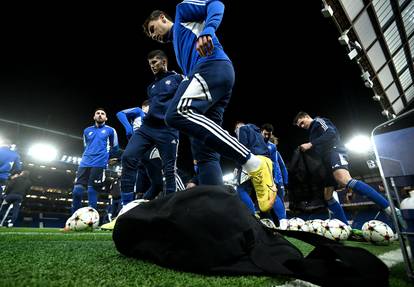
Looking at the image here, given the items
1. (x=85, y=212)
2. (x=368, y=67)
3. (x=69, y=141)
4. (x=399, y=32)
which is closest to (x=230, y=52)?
(x=368, y=67)

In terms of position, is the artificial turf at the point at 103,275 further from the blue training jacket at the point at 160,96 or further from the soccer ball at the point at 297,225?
the blue training jacket at the point at 160,96

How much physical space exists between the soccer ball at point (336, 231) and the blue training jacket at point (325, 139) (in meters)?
1.34

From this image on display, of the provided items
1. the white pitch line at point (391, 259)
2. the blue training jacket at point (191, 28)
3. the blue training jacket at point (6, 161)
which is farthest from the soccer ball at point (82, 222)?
the blue training jacket at point (6, 161)

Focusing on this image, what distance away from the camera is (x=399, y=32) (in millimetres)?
8617

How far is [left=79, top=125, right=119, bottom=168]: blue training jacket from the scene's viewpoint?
490 cm

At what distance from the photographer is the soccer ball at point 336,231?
8.50 ft

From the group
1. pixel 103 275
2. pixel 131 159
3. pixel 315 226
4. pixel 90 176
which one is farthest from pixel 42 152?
pixel 103 275

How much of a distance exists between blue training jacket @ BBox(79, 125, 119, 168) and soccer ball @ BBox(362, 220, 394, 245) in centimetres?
455

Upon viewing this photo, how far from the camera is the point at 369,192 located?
10.1ft

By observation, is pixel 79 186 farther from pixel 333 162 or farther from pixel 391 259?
pixel 391 259

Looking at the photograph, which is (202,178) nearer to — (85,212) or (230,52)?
(85,212)

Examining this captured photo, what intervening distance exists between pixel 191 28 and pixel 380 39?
9.64 metres

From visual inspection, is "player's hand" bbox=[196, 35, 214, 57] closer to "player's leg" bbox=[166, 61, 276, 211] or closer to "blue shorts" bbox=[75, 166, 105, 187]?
"player's leg" bbox=[166, 61, 276, 211]

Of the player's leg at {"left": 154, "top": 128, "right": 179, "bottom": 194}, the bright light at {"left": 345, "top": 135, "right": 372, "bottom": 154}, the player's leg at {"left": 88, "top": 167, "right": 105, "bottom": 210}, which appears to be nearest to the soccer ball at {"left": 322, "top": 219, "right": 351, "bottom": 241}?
the player's leg at {"left": 154, "top": 128, "right": 179, "bottom": 194}
